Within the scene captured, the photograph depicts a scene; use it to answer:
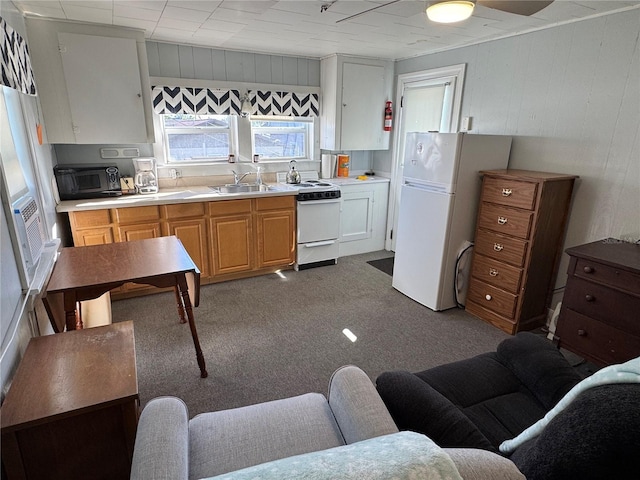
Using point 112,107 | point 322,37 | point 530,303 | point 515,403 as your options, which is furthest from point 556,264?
point 112,107

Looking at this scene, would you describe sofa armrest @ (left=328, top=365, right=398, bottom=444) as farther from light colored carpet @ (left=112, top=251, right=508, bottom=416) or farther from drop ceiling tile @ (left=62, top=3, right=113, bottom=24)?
drop ceiling tile @ (left=62, top=3, right=113, bottom=24)

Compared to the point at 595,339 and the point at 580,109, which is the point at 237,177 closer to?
the point at 580,109

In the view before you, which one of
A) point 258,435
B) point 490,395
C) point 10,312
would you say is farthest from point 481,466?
point 10,312

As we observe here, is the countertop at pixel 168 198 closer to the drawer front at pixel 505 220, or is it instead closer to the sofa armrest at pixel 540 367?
the drawer front at pixel 505 220

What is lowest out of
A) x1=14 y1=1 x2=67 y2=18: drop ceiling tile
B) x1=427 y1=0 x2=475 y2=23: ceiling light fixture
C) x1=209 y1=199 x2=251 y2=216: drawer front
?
x1=209 y1=199 x2=251 y2=216: drawer front

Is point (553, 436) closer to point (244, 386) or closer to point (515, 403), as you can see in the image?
point (515, 403)

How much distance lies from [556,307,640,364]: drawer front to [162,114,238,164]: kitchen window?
12.1 feet

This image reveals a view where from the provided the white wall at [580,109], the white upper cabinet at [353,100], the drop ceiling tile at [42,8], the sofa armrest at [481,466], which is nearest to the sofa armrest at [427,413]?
the sofa armrest at [481,466]

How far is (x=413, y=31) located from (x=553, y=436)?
3.15 metres

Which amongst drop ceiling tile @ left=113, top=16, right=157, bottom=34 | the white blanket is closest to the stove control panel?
drop ceiling tile @ left=113, top=16, right=157, bottom=34

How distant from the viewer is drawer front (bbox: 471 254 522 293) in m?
2.86

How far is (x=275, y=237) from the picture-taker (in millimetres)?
3994

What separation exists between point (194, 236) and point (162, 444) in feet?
8.82

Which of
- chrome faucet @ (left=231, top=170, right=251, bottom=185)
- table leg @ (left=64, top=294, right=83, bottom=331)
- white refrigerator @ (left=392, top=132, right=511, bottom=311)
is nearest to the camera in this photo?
table leg @ (left=64, top=294, right=83, bottom=331)
